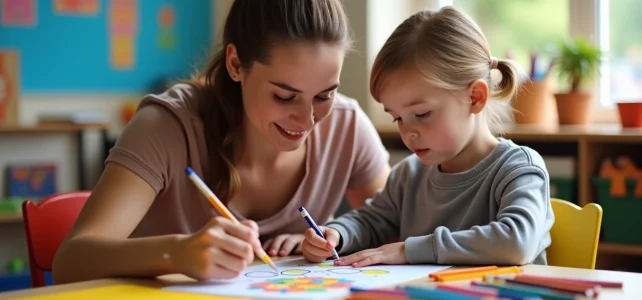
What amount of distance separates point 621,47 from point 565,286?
2304mm

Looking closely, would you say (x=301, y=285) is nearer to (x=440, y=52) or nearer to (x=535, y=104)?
(x=440, y=52)

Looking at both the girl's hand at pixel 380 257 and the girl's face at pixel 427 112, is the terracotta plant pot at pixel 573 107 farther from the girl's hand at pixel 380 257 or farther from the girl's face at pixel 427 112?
the girl's hand at pixel 380 257

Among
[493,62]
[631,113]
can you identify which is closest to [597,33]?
[631,113]

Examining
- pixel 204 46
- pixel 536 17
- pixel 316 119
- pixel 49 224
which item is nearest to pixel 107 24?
pixel 204 46

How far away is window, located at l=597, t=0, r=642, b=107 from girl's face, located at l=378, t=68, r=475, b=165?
186 centimetres

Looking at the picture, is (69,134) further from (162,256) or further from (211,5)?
(162,256)

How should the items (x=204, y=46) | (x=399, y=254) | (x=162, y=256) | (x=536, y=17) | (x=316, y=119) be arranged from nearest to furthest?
1. (x=162, y=256)
2. (x=399, y=254)
3. (x=316, y=119)
4. (x=536, y=17)
5. (x=204, y=46)

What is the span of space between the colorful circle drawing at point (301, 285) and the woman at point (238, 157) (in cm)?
5

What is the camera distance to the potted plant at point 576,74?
2.97 meters

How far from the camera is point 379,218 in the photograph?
161cm

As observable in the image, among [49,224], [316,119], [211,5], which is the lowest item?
[49,224]

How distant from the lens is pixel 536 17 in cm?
335

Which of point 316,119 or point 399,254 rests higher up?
point 316,119

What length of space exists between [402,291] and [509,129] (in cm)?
201
